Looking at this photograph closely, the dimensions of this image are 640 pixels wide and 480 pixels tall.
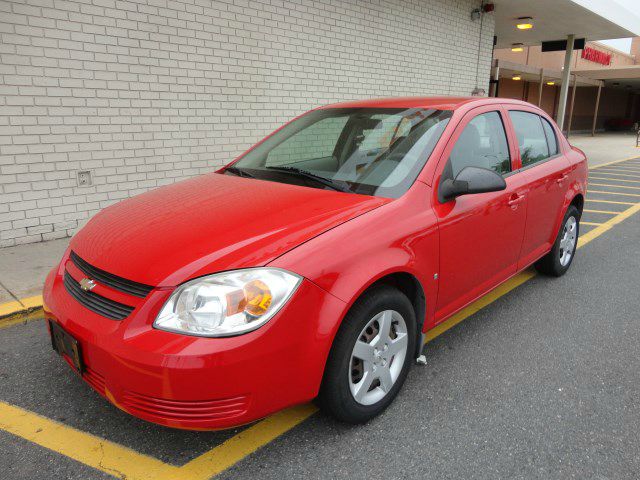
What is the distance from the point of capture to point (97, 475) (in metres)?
2.07

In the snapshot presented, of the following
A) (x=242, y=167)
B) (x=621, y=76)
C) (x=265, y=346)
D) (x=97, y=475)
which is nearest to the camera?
(x=265, y=346)

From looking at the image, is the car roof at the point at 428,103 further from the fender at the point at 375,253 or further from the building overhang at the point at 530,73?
the building overhang at the point at 530,73

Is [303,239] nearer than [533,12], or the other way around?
[303,239]

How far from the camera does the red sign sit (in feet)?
105

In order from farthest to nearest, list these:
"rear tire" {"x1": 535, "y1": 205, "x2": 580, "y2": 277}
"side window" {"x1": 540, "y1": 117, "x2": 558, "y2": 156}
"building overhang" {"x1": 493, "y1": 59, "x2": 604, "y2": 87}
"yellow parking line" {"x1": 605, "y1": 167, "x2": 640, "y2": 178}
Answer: "building overhang" {"x1": 493, "y1": 59, "x2": 604, "y2": 87} → "yellow parking line" {"x1": 605, "y1": 167, "x2": 640, "y2": 178} → "rear tire" {"x1": 535, "y1": 205, "x2": 580, "y2": 277} → "side window" {"x1": 540, "y1": 117, "x2": 558, "y2": 156}

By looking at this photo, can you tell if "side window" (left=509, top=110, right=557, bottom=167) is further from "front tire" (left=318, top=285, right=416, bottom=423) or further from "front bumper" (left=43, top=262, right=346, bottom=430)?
"front bumper" (left=43, top=262, right=346, bottom=430)

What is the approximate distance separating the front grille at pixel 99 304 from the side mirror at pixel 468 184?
5.61ft

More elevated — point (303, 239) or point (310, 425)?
point (303, 239)

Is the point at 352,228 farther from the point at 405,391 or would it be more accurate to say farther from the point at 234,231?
the point at 405,391

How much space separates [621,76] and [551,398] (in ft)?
104

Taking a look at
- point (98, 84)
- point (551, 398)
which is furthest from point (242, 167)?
point (98, 84)

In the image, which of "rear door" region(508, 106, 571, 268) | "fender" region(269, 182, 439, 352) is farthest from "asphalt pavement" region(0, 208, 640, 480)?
"rear door" region(508, 106, 571, 268)

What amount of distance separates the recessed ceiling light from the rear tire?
1029cm

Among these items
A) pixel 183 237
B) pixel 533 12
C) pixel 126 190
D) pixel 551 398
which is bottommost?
pixel 551 398
